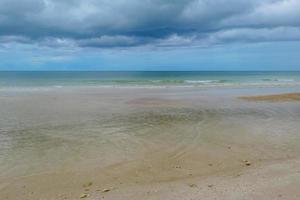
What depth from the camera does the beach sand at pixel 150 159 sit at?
16.9 ft

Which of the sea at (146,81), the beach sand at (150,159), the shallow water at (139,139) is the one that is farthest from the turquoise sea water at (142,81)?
the beach sand at (150,159)

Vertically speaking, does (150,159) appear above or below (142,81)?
below

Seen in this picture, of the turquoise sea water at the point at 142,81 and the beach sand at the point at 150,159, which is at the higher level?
the turquoise sea water at the point at 142,81

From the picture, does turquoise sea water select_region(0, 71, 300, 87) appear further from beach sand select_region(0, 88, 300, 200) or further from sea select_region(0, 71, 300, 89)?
beach sand select_region(0, 88, 300, 200)

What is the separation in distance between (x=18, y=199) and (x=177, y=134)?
18.9 feet

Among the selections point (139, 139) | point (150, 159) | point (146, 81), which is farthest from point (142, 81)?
point (150, 159)

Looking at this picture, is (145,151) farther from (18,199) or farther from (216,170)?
(18,199)

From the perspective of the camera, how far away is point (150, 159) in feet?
23.2

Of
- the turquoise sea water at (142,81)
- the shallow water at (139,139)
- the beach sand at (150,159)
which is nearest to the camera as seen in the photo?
the beach sand at (150,159)

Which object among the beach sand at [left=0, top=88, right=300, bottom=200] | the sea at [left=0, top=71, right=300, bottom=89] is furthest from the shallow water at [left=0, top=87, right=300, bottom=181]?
the sea at [left=0, top=71, right=300, bottom=89]

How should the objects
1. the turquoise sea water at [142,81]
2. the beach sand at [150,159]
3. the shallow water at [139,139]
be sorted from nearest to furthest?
Result: the beach sand at [150,159] → the shallow water at [139,139] → the turquoise sea water at [142,81]

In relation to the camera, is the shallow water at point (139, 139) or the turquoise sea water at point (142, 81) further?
the turquoise sea water at point (142, 81)

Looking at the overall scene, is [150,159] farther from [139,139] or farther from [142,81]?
[142,81]

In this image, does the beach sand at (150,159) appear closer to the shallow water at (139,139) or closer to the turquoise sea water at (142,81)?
the shallow water at (139,139)
